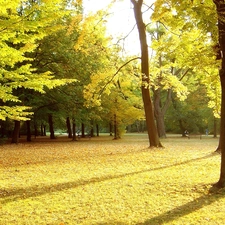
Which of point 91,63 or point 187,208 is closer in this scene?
point 187,208

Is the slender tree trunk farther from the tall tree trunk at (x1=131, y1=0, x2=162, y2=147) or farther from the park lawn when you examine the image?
the park lawn

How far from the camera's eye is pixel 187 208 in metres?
5.00

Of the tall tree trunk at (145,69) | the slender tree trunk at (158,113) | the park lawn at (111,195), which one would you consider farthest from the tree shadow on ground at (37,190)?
the slender tree trunk at (158,113)

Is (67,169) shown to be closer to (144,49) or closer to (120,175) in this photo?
(120,175)

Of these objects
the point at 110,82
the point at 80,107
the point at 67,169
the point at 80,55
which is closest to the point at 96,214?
the point at 67,169

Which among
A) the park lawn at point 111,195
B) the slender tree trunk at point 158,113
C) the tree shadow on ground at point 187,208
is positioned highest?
the slender tree trunk at point 158,113

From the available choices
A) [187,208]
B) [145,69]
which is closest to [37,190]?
[187,208]

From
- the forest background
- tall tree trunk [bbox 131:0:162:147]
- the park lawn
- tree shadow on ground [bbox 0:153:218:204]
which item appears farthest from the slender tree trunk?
tree shadow on ground [bbox 0:153:218:204]

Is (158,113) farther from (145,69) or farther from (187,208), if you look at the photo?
(187,208)

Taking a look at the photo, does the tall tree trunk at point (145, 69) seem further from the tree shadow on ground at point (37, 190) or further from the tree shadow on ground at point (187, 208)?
the tree shadow on ground at point (187, 208)

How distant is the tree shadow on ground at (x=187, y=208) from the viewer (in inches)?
175

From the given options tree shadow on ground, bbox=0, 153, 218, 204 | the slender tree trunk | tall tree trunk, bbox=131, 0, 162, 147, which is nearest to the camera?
tree shadow on ground, bbox=0, 153, 218, 204

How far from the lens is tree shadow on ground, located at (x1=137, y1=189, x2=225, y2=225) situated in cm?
445

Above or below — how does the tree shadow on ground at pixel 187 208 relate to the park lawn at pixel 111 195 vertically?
below
